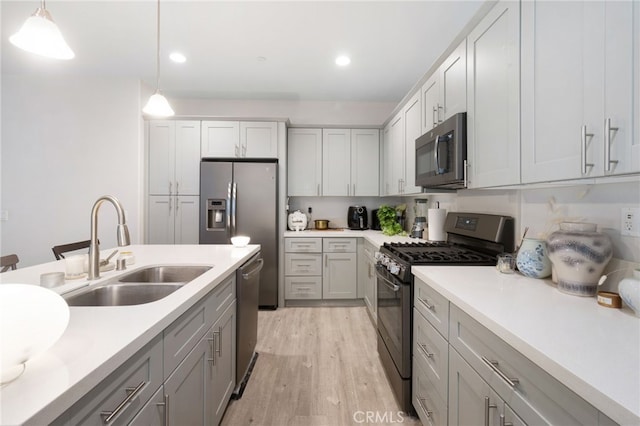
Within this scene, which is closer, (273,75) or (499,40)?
(499,40)

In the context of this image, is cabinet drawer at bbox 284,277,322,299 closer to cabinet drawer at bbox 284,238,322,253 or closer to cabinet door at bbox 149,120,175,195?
cabinet drawer at bbox 284,238,322,253

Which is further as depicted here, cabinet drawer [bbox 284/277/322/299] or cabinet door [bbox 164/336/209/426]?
cabinet drawer [bbox 284/277/322/299]

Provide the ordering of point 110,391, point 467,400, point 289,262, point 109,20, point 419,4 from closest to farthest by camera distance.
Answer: point 110,391 → point 467,400 → point 419,4 → point 109,20 → point 289,262

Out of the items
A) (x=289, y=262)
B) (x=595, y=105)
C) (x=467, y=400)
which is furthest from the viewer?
(x=289, y=262)

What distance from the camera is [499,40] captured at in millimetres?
1285

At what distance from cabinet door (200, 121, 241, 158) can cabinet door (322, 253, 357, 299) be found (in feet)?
6.03

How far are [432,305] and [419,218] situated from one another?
67.0 inches

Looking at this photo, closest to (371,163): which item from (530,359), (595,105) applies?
(595,105)

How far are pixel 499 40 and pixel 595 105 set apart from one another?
2.21 ft

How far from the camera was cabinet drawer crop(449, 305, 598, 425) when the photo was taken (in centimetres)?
61

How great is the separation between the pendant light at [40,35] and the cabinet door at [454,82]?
2.10 metres

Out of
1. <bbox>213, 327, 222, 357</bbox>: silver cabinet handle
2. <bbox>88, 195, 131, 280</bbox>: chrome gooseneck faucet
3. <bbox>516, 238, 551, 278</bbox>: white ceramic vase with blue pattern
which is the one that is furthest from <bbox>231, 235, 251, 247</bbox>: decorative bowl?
<bbox>516, 238, 551, 278</bbox>: white ceramic vase with blue pattern

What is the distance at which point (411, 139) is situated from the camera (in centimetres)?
250

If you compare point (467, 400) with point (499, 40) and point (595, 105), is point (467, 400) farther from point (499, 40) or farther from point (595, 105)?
point (499, 40)
